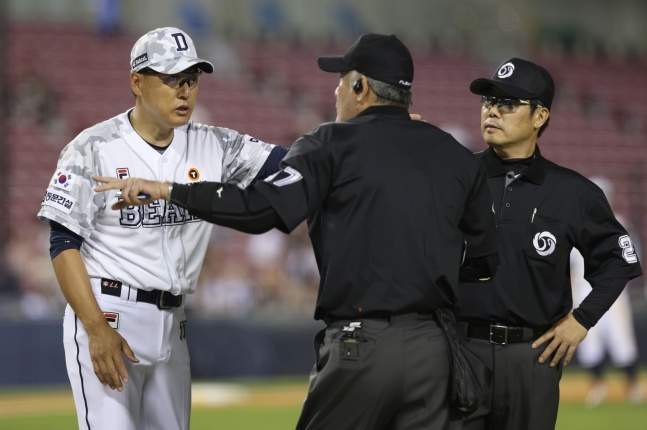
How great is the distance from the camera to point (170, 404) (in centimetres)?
437

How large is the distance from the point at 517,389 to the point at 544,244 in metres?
0.62

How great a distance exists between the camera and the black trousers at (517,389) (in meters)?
4.51

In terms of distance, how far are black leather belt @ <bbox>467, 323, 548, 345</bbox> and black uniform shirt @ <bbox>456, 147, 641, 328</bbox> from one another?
30 millimetres

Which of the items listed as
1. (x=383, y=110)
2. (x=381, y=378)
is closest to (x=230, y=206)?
(x=383, y=110)

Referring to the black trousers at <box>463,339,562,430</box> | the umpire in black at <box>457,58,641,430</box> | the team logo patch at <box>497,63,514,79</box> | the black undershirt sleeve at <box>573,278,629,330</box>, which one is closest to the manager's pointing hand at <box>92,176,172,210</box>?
the umpire in black at <box>457,58,641,430</box>

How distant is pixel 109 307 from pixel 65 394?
24.0 ft

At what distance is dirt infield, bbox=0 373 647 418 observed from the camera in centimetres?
1019

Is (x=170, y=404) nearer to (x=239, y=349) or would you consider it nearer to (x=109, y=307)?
(x=109, y=307)

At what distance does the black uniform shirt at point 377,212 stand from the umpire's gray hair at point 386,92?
10 centimetres

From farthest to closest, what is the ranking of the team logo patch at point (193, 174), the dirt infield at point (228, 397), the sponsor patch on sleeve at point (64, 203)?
the dirt infield at point (228, 397) < the team logo patch at point (193, 174) < the sponsor patch on sleeve at point (64, 203)

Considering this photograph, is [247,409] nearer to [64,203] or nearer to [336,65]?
[64,203]

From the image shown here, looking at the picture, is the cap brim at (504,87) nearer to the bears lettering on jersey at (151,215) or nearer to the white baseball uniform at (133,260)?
the white baseball uniform at (133,260)

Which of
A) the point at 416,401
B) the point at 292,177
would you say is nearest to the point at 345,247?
the point at 292,177

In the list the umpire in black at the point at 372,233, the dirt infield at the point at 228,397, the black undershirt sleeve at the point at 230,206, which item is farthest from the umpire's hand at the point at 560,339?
the dirt infield at the point at 228,397
